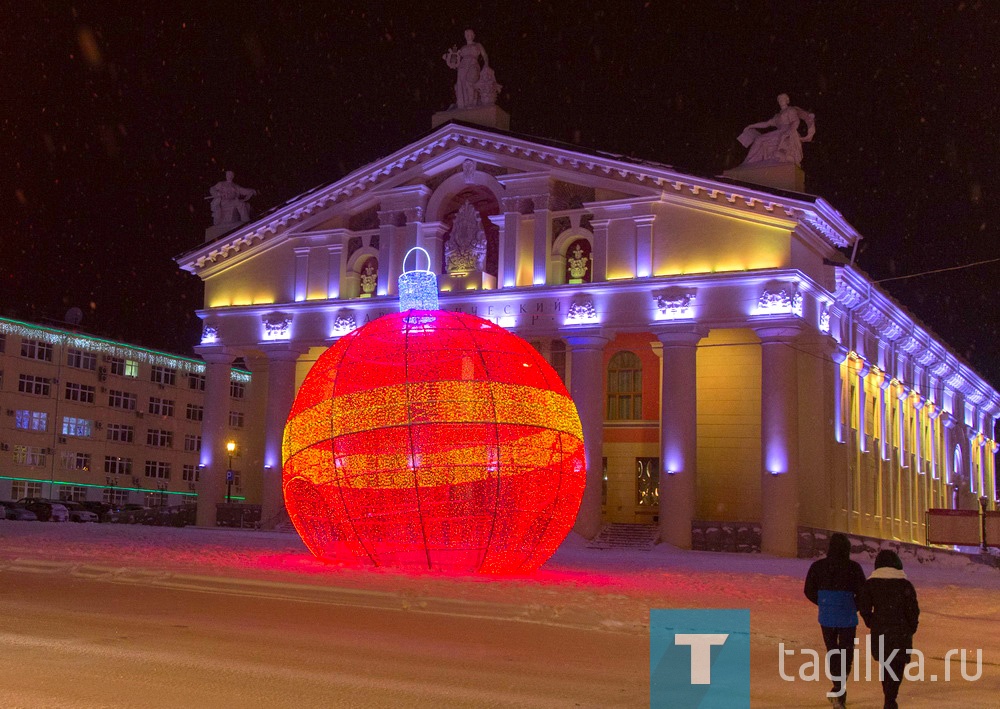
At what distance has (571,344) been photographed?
39.8 meters

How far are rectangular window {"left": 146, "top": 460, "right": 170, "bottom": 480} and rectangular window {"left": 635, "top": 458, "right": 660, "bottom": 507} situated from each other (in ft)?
135

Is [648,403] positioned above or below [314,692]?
above

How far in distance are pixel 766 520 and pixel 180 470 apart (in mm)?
50170

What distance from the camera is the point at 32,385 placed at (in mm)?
65188

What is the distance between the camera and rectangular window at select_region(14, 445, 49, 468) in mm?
64125

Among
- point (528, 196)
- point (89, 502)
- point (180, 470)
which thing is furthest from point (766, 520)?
point (180, 470)

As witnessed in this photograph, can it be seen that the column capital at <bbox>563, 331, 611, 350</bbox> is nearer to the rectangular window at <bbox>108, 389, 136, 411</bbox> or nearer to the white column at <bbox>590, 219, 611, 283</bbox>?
→ the white column at <bbox>590, 219, 611, 283</bbox>

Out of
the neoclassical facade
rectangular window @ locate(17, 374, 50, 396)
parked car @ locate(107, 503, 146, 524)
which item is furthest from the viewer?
rectangular window @ locate(17, 374, 50, 396)

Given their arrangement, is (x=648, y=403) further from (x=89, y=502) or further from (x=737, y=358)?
(x=89, y=502)

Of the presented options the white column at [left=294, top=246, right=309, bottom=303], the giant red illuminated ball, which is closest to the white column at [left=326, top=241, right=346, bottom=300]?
the white column at [left=294, top=246, right=309, bottom=303]

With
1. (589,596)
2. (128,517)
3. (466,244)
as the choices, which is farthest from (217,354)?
(589,596)

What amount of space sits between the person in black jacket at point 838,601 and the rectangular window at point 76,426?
64122 millimetres

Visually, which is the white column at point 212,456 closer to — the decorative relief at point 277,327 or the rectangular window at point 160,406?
the decorative relief at point 277,327

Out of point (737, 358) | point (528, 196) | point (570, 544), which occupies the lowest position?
point (570, 544)
